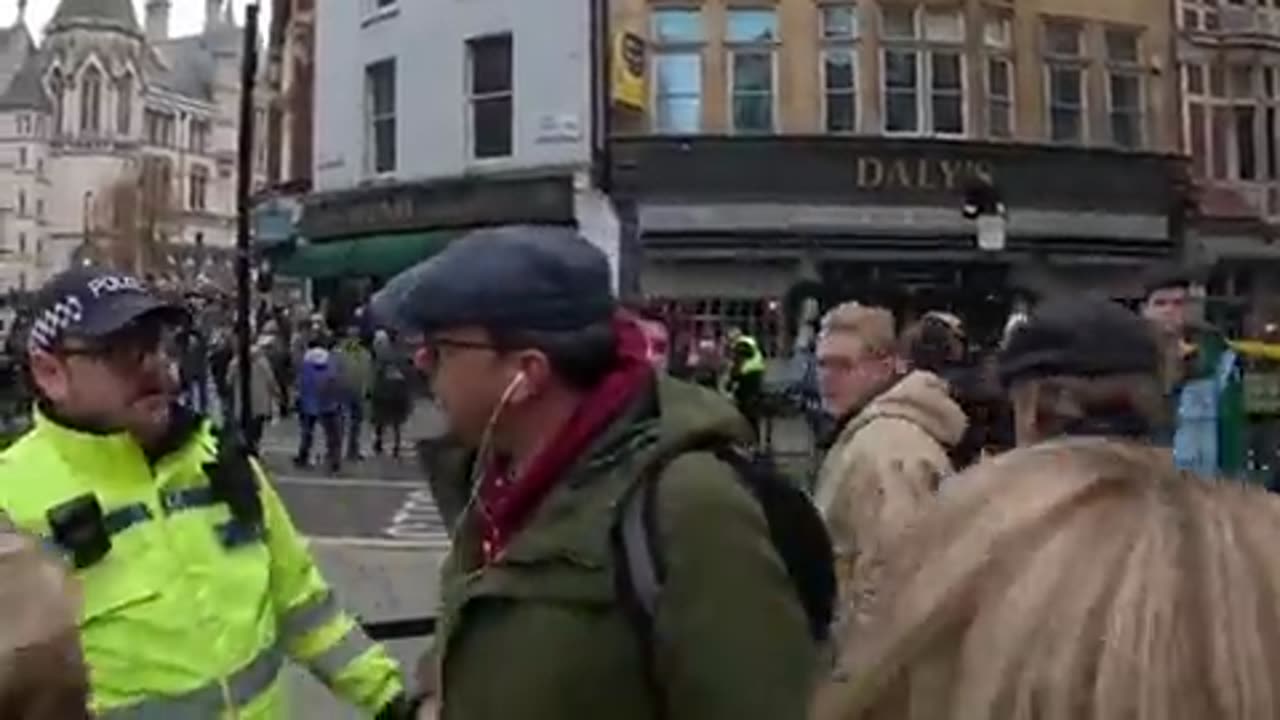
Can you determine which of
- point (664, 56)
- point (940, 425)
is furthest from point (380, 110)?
point (940, 425)

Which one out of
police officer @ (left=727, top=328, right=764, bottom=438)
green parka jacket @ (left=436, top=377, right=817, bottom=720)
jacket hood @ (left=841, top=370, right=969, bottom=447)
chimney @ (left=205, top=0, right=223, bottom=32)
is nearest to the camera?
green parka jacket @ (left=436, top=377, right=817, bottom=720)

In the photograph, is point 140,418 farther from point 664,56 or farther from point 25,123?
point 25,123

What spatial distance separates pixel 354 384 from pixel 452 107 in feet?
23.9

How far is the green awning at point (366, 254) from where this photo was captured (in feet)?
96.9

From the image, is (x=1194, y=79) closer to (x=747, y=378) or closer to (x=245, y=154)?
(x=747, y=378)

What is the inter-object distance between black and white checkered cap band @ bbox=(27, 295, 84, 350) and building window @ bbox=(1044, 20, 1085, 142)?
27.1m

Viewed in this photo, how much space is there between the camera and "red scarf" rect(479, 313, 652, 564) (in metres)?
2.85

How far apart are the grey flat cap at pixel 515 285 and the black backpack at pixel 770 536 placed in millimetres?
313

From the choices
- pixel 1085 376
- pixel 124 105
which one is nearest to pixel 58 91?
pixel 124 105

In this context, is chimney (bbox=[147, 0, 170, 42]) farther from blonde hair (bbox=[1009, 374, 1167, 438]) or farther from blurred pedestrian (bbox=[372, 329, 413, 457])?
blonde hair (bbox=[1009, 374, 1167, 438])

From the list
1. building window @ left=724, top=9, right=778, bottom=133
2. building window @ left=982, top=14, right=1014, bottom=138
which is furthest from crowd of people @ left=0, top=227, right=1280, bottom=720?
building window @ left=982, top=14, right=1014, bottom=138

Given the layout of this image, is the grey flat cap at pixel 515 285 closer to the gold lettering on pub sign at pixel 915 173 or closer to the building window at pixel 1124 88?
the gold lettering on pub sign at pixel 915 173

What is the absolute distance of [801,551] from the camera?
2.87 metres

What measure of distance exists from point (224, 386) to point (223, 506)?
70.4 feet
